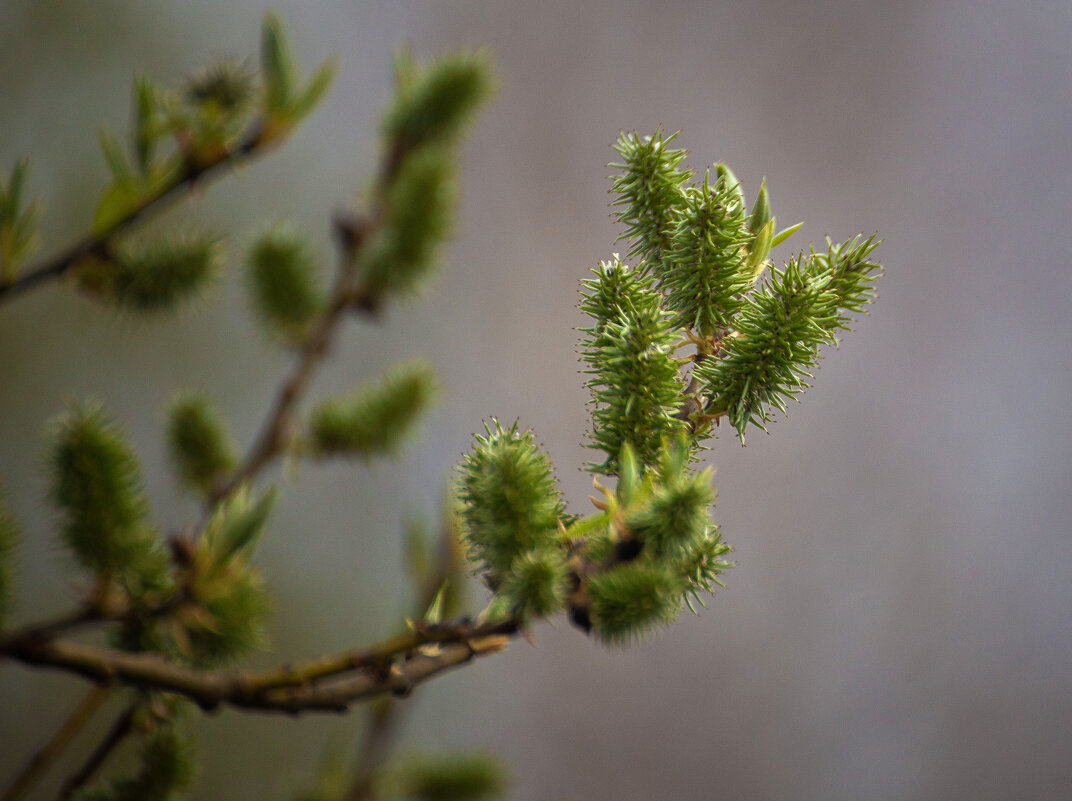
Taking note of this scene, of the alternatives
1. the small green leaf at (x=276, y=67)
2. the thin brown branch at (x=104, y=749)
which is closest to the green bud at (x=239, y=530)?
the thin brown branch at (x=104, y=749)

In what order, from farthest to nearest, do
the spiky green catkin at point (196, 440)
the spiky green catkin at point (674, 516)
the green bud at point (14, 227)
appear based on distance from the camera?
1. the spiky green catkin at point (196, 440)
2. the green bud at point (14, 227)
3. the spiky green catkin at point (674, 516)

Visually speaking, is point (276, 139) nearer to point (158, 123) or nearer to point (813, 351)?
point (158, 123)

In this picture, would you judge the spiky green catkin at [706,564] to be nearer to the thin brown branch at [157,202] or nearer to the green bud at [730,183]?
the green bud at [730,183]

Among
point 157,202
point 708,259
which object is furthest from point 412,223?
point 708,259

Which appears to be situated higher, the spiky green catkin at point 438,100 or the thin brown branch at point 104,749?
the spiky green catkin at point 438,100

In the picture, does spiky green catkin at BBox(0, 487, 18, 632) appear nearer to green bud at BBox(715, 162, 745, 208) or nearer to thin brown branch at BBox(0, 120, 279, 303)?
thin brown branch at BBox(0, 120, 279, 303)

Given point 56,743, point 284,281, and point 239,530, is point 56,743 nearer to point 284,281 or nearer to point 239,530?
point 239,530
